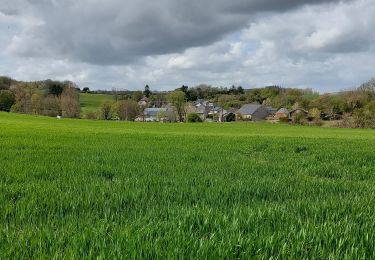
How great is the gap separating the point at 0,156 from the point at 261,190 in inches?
349

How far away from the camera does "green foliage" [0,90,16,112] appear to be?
122750mm

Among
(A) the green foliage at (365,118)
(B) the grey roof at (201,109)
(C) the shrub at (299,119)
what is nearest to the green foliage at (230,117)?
(B) the grey roof at (201,109)

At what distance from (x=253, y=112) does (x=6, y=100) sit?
93603 mm

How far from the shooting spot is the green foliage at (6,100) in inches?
4833

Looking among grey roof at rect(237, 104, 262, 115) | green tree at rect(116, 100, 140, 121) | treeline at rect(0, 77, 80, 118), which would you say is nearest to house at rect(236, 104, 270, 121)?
grey roof at rect(237, 104, 262, 115)

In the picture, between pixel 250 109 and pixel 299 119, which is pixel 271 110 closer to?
pixel 250 109

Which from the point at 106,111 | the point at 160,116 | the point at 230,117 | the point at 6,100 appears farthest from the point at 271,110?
the point at 6,100

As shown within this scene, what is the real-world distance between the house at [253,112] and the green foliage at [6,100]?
83051 mm

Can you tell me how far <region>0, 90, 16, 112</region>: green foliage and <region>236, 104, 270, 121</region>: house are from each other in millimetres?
83051

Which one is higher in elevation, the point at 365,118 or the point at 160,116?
the point at 365,118

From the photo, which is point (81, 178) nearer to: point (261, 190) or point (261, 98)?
point (261, 190)

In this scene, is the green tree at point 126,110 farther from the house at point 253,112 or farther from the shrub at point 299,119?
the shrub at point 299,119

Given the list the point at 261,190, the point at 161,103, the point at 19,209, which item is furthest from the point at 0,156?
the point at 161,103

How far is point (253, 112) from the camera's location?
159500mm
